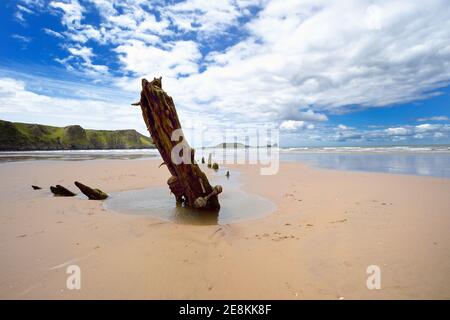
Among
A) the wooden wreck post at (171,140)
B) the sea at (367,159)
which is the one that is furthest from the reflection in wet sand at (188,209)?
the sea at (367,159)

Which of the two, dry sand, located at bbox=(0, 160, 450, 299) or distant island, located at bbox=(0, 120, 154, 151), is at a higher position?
distant island, located at bbox=(0, 120, 154, 151)

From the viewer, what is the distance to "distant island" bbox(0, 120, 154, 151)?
74.3 meters

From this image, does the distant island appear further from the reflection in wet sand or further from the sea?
the reflection in wet sand

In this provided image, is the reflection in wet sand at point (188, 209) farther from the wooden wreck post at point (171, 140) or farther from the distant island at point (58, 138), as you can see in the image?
the distant island at point (58, 138)

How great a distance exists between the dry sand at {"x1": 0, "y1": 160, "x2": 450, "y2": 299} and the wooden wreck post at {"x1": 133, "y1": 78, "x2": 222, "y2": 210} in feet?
5.69

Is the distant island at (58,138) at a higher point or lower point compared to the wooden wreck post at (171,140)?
higher

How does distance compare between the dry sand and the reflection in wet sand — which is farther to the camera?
the reflection in wet sand

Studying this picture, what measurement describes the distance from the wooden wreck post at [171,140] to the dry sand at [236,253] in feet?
5.69

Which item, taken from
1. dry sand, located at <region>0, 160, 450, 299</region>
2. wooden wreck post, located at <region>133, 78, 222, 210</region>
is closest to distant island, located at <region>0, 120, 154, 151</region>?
wooden wreck post, located at <region>133, 78, 222, 210</region>

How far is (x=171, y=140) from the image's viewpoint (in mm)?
8211

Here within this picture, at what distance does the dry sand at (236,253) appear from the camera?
3.53 meters

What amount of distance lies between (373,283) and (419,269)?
1.02 metres

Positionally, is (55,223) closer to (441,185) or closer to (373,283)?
(373,283)
